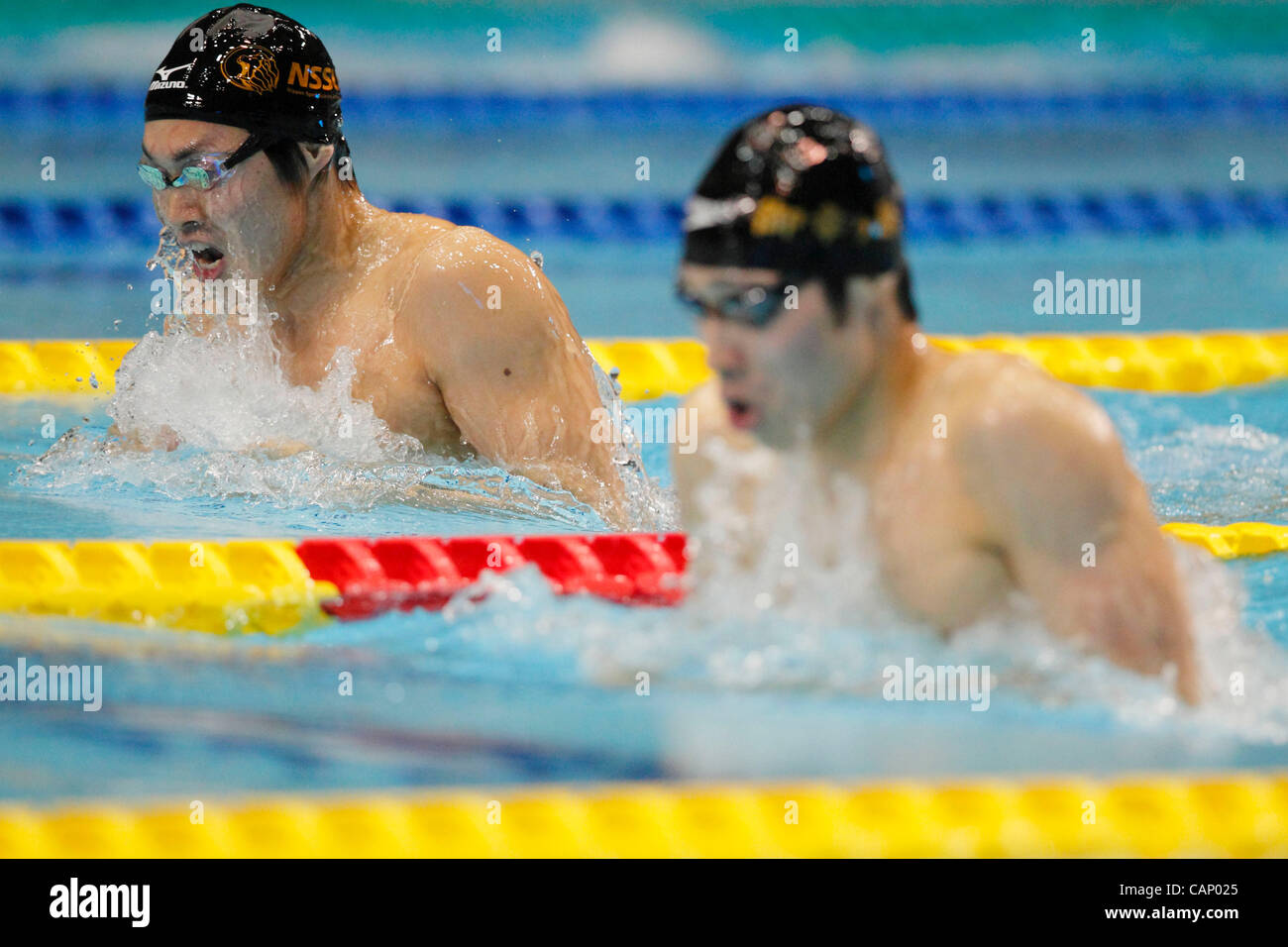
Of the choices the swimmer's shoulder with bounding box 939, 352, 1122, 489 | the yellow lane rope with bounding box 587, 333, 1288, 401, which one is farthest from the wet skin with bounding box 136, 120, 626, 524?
the yellow lane rope with bounding box 587, 333, 1288, 401

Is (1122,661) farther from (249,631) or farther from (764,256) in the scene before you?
(249,631)

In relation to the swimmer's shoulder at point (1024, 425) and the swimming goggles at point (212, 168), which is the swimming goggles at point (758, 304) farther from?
the swimming goggles at point (212, 168)

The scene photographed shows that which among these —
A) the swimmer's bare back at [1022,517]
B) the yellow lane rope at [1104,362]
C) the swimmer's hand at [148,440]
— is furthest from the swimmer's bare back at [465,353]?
the yellow lane rope at [1104,362]

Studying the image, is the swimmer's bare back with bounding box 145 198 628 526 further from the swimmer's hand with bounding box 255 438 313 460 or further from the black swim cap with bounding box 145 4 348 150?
the black swim cap with bounding box 145 4 348 150

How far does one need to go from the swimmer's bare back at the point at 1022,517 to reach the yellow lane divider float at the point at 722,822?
17 centimetres

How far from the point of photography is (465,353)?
9.78 feet

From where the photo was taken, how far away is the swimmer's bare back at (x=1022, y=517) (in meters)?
1.80

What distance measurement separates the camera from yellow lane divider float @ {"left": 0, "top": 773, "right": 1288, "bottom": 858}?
191 centimetres

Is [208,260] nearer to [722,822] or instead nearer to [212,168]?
[212,168]

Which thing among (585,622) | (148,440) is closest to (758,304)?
(585,622)

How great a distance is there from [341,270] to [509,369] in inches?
19.9

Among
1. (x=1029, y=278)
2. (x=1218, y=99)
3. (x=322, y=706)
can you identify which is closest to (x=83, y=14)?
(x=1029, y=278)

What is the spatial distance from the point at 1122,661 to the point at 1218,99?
7.17 meters

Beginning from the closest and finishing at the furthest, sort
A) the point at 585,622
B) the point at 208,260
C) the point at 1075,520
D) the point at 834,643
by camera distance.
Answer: the point at 1075,520, the point at 834,643, the point at 585,622, the point at 208,260
